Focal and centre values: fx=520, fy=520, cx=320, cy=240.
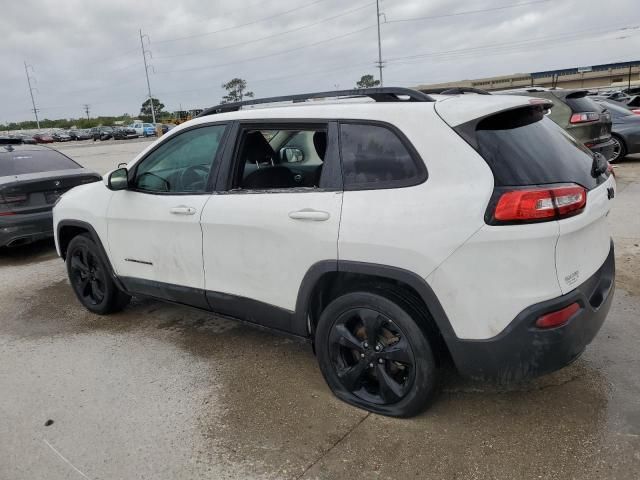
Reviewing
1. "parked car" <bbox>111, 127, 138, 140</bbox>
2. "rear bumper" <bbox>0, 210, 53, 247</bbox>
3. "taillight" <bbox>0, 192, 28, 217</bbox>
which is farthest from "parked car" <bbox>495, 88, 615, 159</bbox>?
"parked car" <bbox>111, 127, 138, 140</bbox>

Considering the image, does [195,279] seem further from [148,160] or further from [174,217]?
[148,160]

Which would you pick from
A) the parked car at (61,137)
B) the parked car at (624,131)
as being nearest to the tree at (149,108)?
the parked car at (61,137)

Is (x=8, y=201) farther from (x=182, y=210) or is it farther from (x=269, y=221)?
(x=269, y=221)

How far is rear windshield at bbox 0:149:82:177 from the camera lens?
690 cm

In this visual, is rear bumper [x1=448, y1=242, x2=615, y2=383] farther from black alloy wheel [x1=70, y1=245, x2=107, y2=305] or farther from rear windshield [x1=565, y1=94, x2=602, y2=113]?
rear windshield [x1=565, y1=94, x2=602, y2=113]

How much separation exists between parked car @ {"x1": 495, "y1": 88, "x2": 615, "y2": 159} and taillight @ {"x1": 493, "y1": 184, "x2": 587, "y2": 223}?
6848 mm

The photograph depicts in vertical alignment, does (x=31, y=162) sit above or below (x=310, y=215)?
above

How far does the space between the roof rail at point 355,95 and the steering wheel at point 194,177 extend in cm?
40

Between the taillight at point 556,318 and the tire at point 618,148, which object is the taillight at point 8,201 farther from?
the tire at point 618,148

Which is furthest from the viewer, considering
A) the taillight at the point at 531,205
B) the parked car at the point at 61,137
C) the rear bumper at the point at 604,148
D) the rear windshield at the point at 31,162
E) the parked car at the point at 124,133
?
the parked car at the point at 61,137

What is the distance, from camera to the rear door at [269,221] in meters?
2.88

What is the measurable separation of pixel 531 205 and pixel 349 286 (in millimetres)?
1065

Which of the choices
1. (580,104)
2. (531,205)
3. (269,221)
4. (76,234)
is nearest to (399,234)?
(531,205)

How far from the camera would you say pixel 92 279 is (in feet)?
15.5
